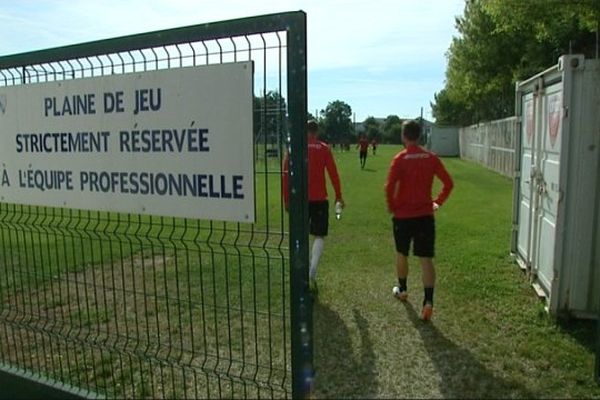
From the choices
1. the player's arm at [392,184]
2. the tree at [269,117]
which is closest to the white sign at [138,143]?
the tree at [269,117]

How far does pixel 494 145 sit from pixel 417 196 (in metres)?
21.2

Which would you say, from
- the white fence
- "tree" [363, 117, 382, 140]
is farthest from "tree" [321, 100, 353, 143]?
"tree" [363, 117, 382, 140]

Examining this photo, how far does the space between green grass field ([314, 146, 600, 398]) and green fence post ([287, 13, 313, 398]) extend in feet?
3.16

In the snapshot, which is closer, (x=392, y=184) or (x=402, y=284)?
(x=392, y=184)

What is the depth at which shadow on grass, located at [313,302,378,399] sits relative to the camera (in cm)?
359

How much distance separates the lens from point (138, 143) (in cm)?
306

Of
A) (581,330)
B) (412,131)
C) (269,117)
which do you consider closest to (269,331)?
(269,117)

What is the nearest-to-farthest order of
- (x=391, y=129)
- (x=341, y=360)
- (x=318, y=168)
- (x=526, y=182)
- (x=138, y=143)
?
(x=138, y=143) < (x=341, y=360) < (x=318, y=168) < (x=526, y=182) < (x=391, y=129)

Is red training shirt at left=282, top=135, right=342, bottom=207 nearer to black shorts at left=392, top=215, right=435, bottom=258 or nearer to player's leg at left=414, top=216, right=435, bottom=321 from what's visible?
black shorts at left=392, top=215, right=435, bottom=258

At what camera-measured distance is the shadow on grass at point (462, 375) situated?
3.49m

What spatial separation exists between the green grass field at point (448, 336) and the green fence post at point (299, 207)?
965 millimetres

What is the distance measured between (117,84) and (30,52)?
3.06 ft

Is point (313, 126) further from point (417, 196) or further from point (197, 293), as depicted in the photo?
point (197, 293)

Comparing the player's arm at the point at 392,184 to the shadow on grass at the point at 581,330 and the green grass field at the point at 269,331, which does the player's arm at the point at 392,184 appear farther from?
the shadow on grass at the point at 581,330
